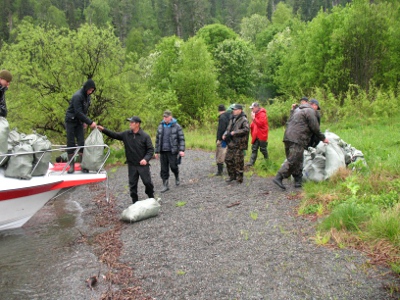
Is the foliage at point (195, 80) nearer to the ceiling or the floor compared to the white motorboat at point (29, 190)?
nearer to the ceiling

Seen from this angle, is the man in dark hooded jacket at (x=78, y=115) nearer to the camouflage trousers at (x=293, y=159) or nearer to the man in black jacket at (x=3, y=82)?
the man in black jacket at (x=3, y=82)

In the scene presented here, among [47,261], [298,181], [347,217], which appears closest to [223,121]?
[298,181]

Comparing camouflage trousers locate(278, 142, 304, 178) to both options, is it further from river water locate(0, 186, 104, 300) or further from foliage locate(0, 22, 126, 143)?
foliage locate(0, 22, 126, 143)

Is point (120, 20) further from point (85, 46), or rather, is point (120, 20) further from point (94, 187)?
point (94, 187)

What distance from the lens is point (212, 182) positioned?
415 inches

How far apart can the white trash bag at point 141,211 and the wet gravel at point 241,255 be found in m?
0.13

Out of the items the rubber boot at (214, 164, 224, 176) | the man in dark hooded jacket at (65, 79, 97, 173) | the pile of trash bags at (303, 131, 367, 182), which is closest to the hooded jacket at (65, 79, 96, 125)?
the man in dark hooded jacket at (65, 79, 97, 173)

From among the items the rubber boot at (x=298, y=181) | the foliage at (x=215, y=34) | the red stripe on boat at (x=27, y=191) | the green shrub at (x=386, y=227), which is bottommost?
the rubber boot at (x=298, y=181)

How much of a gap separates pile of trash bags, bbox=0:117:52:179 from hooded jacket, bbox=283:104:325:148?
207 inches

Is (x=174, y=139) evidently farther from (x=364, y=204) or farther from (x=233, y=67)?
(x=233, y=67)

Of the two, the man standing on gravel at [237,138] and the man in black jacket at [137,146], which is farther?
the man standing on gravel at [237,138]

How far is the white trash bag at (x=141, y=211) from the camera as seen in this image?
25.6 feet

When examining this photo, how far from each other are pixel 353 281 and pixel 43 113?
14355 mm

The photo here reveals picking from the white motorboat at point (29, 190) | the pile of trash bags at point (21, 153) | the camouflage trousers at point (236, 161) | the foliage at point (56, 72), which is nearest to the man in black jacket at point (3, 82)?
the pile of trash bags at point (21, 153)
